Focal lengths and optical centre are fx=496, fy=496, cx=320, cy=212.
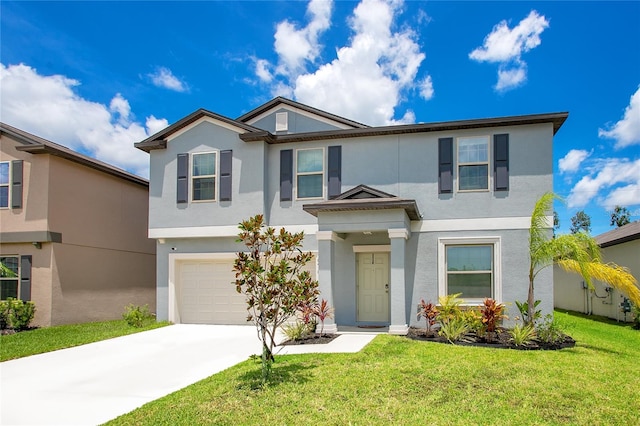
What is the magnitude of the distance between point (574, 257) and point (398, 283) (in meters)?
4.00

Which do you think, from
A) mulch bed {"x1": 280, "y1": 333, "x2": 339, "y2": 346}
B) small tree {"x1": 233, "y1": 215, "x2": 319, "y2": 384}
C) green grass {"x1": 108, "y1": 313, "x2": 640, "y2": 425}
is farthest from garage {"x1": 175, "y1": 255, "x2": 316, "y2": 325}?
small tree {"x1": 233, "y1": 215, "x2": 319, "y2": 384}

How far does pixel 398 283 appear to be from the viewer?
1221 cm

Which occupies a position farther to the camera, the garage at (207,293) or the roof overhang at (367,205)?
the garage at (207,293)

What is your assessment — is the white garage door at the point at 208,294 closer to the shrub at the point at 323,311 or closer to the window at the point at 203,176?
the window at the point at 203,176

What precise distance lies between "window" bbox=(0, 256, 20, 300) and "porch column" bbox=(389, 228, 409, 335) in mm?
11399

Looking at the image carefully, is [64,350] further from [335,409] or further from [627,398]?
[627,398]

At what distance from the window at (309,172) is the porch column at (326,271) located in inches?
81.0

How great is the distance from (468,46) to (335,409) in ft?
40.4

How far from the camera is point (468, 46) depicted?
A: 49.4 feet

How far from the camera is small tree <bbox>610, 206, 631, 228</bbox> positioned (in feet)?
132

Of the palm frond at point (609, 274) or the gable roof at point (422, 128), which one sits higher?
the gable roof at point (422, 128)

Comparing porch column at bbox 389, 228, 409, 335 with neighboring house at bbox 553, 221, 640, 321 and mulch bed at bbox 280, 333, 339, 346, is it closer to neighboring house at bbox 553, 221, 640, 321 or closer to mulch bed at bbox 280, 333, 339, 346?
mulch bed at bbox 280, 333, 339, 346

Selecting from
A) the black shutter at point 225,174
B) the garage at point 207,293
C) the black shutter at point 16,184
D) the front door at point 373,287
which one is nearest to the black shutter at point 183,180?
the black shutter at point 225,174

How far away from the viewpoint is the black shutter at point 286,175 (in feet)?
47.8
